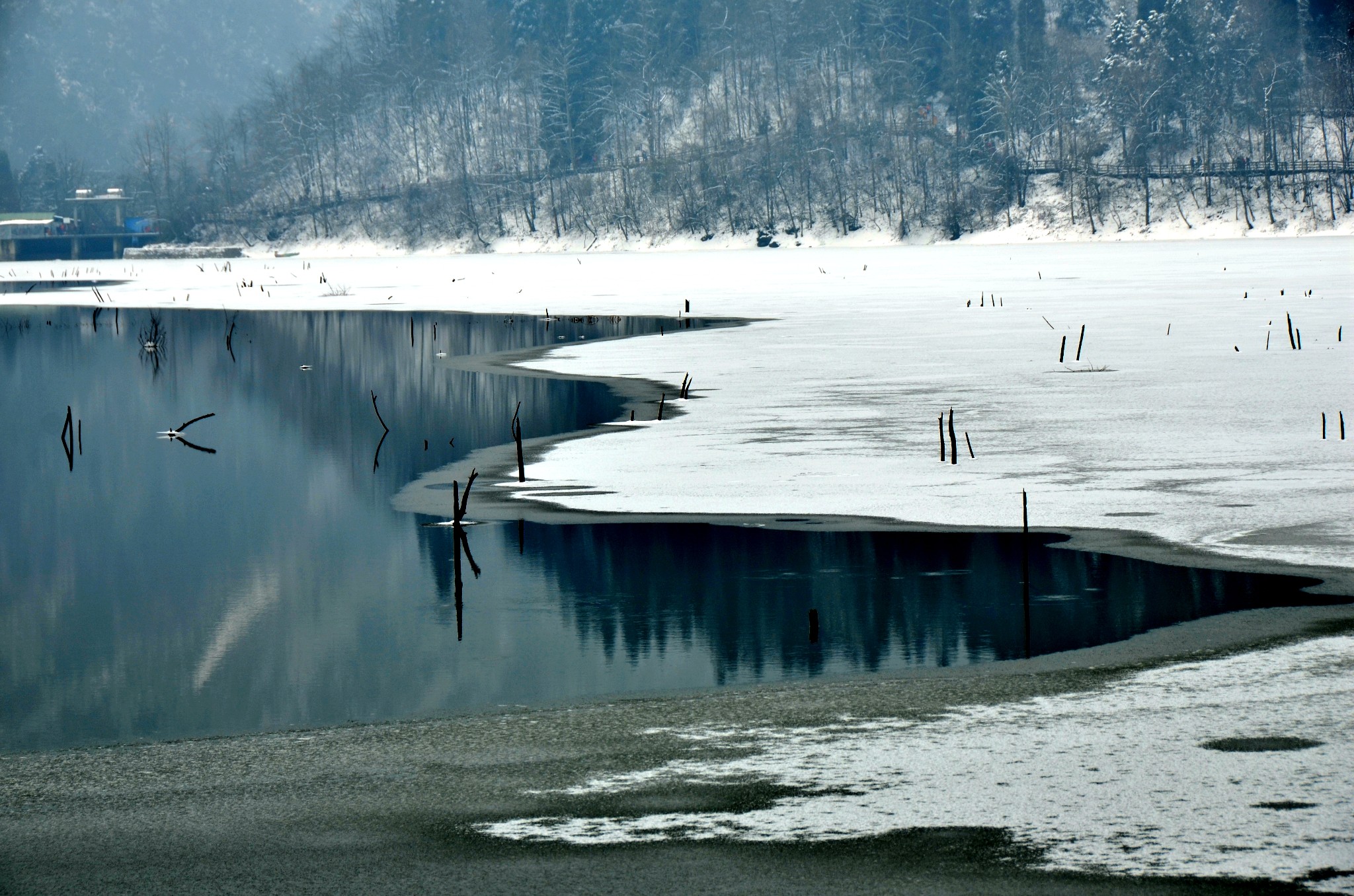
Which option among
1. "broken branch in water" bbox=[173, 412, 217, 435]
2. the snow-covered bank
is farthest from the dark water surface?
"broken branch in water" bbox=[173, 412, 217, 435]

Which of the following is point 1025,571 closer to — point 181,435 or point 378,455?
point 378,455

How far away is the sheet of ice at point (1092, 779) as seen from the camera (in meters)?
7.16

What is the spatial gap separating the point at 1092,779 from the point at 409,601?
6567 millimetres

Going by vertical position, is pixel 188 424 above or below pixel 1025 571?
above

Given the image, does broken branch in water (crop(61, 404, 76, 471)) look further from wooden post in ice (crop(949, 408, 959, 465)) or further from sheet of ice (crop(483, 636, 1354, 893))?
sheet of ice (crop(483, 636, 1354, 893))

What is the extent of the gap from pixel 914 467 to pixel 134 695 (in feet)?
31.6

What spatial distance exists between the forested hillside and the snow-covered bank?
81.9 metres

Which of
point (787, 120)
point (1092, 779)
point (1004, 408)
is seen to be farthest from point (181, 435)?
point (787, 120)

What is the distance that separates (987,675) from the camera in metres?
10.4

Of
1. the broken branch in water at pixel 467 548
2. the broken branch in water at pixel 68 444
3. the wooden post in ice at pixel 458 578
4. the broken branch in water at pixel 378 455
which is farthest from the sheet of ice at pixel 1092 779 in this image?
the broken branch in water at pixel 68 444

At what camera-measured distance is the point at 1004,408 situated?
2273cm

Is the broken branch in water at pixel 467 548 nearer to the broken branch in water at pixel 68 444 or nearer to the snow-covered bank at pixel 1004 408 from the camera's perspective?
the snow-covered bank at pixel 1004 408


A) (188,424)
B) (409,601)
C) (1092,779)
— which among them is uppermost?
(188,424)

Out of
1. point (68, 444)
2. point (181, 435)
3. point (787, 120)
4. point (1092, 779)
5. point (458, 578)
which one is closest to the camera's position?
point (1092, 779)
